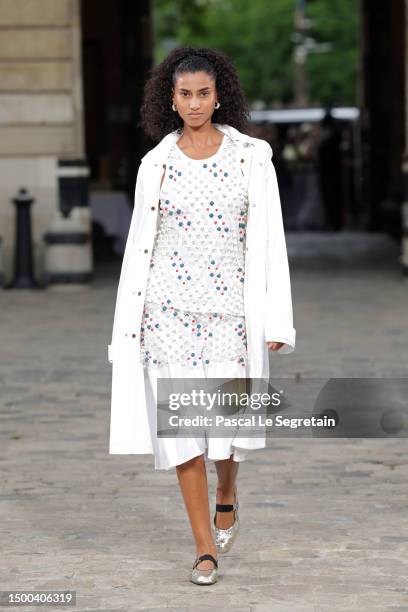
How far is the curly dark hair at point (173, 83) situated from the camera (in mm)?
5223

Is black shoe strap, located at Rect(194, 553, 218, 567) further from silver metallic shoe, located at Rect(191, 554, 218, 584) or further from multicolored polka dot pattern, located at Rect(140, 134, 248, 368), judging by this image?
multicolored polka dot pattern, located at Rect(140, 134, 248, 368)

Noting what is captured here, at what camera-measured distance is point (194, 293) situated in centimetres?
511

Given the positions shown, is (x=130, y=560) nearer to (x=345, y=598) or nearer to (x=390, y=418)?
(x=345, y=598)

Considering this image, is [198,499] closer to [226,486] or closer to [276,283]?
→ [226,486]

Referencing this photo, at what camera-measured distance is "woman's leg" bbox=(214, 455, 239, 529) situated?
531 cm

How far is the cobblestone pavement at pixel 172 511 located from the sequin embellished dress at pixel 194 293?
1.60ft

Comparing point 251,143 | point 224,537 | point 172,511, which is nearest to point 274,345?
point 251,143

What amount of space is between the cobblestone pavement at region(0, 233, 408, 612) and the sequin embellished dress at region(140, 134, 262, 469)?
49 cm

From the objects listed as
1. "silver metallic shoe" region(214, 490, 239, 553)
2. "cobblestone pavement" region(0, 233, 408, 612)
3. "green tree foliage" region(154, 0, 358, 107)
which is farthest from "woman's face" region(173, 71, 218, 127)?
"green tree foliage" region(154, 0, 358, 107)

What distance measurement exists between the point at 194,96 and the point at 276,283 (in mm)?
687

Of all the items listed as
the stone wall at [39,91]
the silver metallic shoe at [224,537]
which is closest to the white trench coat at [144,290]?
the silver metallic shoe at [224,537]

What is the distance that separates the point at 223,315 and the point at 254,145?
1.94 feet

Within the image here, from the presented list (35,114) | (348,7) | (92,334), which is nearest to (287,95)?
(348,7)

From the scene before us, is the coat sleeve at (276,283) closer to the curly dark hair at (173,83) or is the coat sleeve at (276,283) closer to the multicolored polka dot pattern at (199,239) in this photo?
the multicolored polka dot pattern at (199,239)
